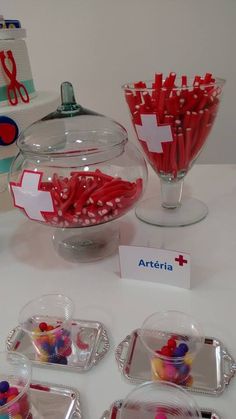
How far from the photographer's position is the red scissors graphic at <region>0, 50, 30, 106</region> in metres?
0.73

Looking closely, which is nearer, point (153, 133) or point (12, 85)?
point (153, 133)

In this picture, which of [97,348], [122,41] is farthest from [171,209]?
[122,41]

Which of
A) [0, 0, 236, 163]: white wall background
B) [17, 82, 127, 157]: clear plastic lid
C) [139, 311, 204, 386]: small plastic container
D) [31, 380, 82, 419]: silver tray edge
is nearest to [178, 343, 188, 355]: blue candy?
[139, 311, 204, 386]: small plastic container

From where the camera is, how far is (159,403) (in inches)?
13.8

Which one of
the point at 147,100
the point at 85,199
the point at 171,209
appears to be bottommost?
the point at 171,209

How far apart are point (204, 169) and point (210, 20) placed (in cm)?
57

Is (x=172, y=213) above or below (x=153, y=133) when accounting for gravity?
below

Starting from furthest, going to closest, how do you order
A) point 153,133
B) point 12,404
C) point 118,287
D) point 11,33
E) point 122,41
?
point 122,41, point 11,33, point 153,133, point 118,287, point 12,404

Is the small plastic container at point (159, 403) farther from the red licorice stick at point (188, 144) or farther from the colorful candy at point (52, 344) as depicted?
the red licorice stick at point (188, 144)

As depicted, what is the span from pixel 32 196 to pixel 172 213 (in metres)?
0.30

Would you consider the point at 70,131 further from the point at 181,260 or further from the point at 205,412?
the point at 205,412

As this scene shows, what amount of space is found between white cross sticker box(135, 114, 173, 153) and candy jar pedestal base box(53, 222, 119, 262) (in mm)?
164

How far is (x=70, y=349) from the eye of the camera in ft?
1.42

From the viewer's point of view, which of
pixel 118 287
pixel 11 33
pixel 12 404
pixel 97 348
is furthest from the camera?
pixel 11 33
